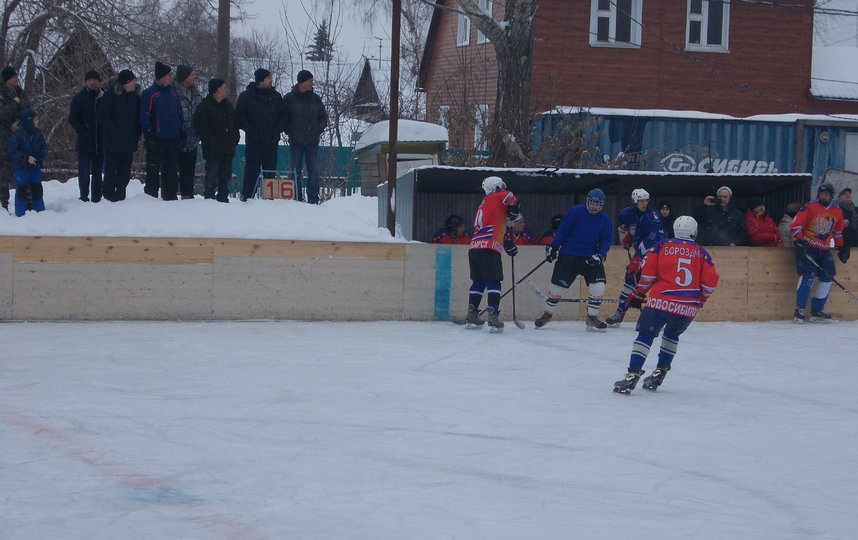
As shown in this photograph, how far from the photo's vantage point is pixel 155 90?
1174 centimetres

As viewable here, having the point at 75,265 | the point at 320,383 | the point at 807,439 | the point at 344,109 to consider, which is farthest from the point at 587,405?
the point at 344,109

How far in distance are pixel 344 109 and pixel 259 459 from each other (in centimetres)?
2042

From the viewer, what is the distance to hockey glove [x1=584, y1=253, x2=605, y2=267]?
37.4 ft

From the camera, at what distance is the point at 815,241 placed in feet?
41.8

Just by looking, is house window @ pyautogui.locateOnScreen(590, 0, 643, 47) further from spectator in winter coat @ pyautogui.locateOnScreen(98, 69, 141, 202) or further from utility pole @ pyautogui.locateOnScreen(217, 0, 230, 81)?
spectator in winter coat @ pyautogui.locateOnScreen(98, 69, 141, 202)

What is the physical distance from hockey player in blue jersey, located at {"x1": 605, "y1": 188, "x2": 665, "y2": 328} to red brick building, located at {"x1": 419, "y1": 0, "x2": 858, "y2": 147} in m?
10.1

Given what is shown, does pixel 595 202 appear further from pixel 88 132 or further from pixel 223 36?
pixel 223 36

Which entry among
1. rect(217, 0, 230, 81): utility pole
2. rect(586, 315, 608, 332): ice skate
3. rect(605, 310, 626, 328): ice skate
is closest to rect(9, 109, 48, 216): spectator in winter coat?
rect(217, 0, 230, 81): utility pole

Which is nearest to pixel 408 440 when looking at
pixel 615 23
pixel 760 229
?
pixel 760 229

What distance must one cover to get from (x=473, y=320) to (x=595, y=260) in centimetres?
152

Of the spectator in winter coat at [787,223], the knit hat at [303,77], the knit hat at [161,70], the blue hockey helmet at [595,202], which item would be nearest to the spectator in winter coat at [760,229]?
the spectator in winter coat at [787,223]

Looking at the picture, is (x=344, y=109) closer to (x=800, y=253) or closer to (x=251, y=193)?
(x=251, y=193)

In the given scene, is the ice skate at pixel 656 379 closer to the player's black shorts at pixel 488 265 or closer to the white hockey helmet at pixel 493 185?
the player's black shorts at pixel 488 265

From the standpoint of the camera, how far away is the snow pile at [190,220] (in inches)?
445
